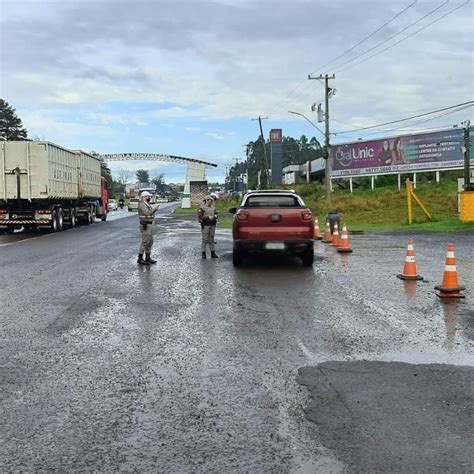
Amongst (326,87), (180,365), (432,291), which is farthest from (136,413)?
(326,87)

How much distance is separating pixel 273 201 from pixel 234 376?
8.97 meters

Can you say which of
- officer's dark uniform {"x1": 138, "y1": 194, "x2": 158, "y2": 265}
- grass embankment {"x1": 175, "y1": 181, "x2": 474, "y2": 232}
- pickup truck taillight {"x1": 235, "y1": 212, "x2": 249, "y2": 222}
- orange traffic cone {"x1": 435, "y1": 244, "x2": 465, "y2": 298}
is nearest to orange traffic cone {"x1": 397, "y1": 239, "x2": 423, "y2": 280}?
orange traffic cone {"x1": 435, "y1": 244, "x2": 465, "y2": 298}

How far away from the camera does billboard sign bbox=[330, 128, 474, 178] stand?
45.9 m

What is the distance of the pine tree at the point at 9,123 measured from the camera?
103 m

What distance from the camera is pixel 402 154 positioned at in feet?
162

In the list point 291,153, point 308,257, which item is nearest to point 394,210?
point 308,257

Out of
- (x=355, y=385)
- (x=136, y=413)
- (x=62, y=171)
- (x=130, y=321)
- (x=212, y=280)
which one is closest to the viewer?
(x=136, y=413)

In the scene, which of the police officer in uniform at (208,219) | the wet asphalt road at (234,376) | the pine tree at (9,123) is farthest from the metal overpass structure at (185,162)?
the wet asphalt road at (234,376)

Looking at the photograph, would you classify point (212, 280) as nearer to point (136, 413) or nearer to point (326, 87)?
point (136, 413)

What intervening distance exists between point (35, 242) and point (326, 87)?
2827 cm

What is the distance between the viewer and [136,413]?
4.69 metres

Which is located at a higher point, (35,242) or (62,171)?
(62,171)

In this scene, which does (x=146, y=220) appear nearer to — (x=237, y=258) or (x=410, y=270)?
(x=237, y=258)

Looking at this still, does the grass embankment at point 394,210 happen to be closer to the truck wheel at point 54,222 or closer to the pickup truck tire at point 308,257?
the truck wheel at point 54,222
